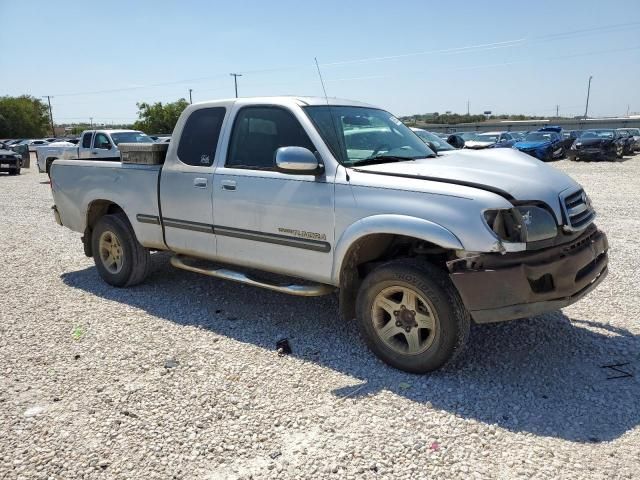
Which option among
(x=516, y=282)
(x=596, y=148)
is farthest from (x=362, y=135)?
(x=596, y=148)

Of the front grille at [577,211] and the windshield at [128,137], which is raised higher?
the windshield at [128,137]

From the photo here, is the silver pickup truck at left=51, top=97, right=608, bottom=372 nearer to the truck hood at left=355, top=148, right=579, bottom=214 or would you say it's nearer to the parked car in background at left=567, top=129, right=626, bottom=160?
the truck hood at left=355, top=148, right=579, bottom=214

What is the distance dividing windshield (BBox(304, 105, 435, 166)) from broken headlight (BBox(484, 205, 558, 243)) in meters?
1.22

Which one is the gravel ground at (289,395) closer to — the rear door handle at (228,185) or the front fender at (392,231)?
the front fender at (392,231)

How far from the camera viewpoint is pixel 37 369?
4.02 metres

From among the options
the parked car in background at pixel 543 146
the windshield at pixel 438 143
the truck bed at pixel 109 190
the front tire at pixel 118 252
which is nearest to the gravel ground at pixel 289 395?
the front tire at pixel 118 252

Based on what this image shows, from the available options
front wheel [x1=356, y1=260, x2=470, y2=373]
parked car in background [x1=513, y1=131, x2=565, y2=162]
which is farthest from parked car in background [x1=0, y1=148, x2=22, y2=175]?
front wheel [x1=356, y1=260, x2=470, y2=373]

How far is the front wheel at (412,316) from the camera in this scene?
357 centimetres

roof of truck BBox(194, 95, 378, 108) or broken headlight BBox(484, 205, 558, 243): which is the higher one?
roof of truck BBox(194, 95, 378, 108)

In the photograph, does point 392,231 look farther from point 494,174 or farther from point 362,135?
point 362,135

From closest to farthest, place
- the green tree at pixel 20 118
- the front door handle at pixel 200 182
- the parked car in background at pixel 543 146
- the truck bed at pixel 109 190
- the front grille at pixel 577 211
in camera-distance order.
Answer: the front grille at pixel 577 211 < the front door handle at pixel 200 182 < the truck bed at pixel 109 190 < the parked car in background at pixel 543 146 < the green tree at pixel 20 118

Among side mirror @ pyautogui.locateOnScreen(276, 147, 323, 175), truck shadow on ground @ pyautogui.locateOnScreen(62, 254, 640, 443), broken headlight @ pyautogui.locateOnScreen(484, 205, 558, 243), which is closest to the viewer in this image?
truck shadow on ground @ pyautogui.locateOnScreen(62, 254, 640, 443)

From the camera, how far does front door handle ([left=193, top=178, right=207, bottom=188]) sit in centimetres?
482

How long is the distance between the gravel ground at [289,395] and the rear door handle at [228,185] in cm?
126
